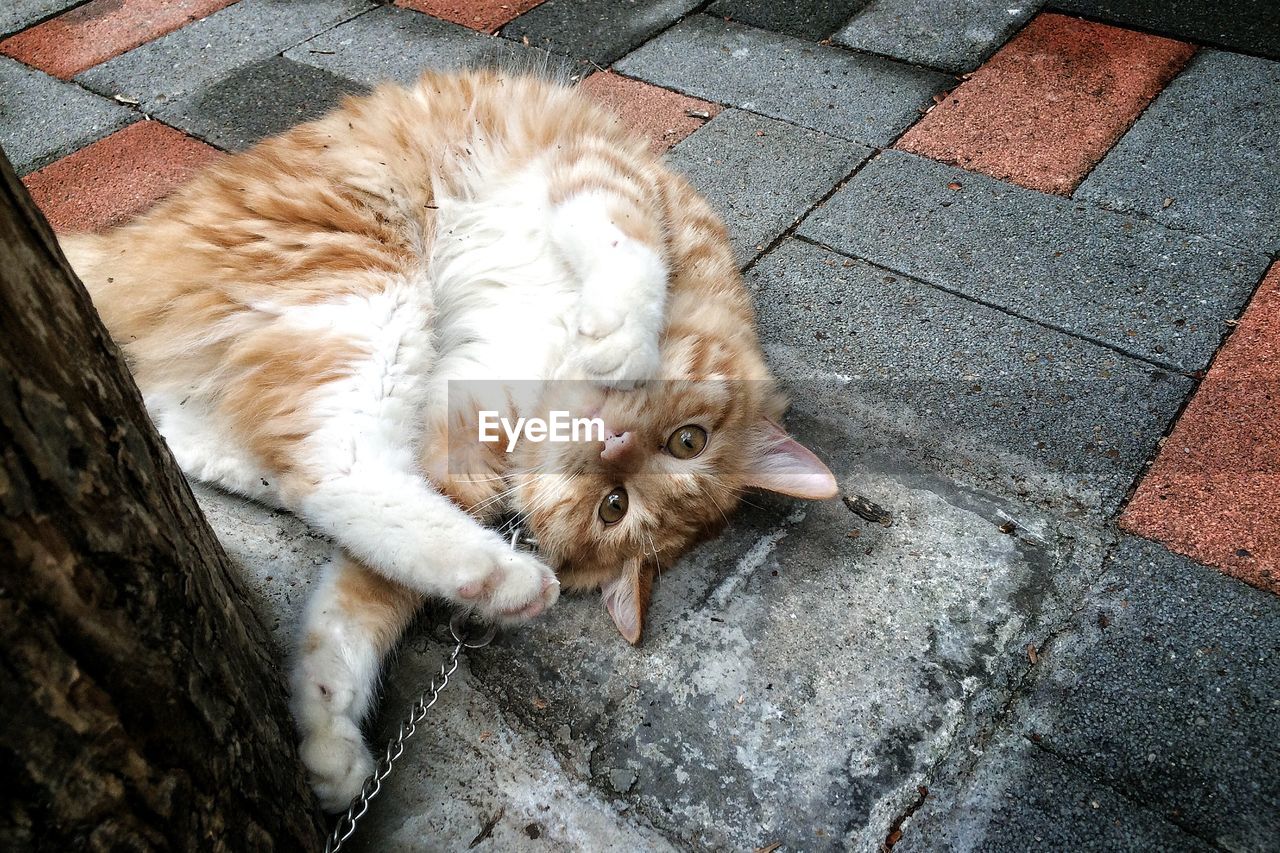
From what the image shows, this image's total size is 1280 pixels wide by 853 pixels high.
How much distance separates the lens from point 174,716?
992 mm

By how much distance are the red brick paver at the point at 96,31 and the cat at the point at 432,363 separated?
6.35 feet

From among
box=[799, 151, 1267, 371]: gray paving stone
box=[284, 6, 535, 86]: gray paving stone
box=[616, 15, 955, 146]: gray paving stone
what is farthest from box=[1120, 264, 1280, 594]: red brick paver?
box=[284, 6, 535, 86]: gray paving stone

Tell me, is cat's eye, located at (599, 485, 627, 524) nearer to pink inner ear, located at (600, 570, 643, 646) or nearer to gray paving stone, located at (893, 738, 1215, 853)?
pink inner ear, located at (600, 570, 643, 646)

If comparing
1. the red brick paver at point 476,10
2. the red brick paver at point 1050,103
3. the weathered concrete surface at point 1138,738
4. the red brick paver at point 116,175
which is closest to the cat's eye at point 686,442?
the weathered concrete surface at point 1138,738

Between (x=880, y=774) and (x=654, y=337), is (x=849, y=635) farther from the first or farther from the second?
(x=654, y=337)

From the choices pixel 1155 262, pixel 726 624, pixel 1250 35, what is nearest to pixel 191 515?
pixel 726 624

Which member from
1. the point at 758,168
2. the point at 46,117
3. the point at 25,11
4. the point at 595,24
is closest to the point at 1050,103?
the point at 758,168

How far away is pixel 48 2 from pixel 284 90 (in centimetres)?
165

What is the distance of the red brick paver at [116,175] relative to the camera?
2859mm

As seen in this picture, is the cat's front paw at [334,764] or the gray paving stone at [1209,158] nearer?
the cat's front paw at [334,764]

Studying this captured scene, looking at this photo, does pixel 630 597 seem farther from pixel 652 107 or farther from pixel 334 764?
pixel 652 107

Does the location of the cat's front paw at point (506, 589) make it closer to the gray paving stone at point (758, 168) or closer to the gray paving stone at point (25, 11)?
the gray paving stone at point (758, 168)

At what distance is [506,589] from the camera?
1709 millimetres

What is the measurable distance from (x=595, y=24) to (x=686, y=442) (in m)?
2.61
